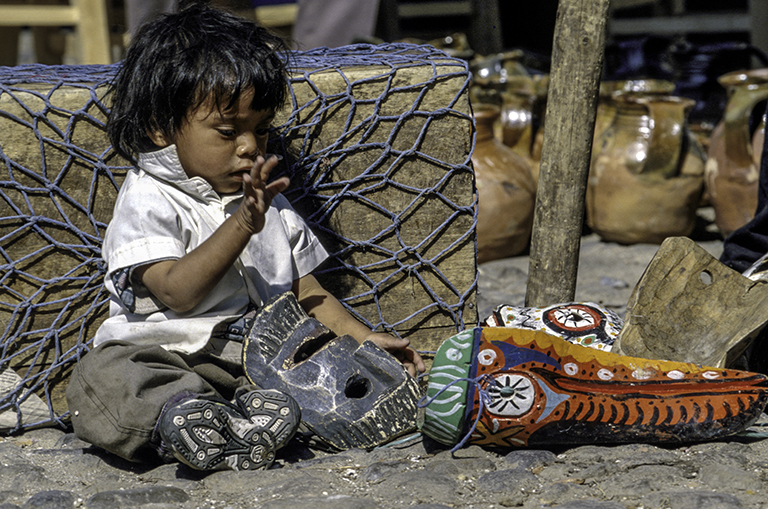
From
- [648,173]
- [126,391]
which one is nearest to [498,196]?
[648,173]

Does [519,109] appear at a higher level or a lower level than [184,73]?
lower

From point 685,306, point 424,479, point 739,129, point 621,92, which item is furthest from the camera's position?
point 621,92

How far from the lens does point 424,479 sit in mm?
1628

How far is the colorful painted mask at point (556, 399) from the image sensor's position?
1.68 meters

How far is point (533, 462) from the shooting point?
1.70 m

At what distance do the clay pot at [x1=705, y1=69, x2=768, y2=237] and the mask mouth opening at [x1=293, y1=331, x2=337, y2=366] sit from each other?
2.60 meters

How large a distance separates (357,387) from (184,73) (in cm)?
96

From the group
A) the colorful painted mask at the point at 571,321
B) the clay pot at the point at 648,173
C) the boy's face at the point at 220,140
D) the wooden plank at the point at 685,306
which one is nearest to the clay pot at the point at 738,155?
the clay pot at the point at 648,173

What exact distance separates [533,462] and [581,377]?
23cm

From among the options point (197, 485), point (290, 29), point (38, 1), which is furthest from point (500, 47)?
point (197, 485)

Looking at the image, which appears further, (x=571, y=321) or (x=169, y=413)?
(x=571, y=321)

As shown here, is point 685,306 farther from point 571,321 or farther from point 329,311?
point 329,311

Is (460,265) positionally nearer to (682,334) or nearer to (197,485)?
(682,334)

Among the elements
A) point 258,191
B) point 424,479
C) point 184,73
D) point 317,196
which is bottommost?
point 424,479
